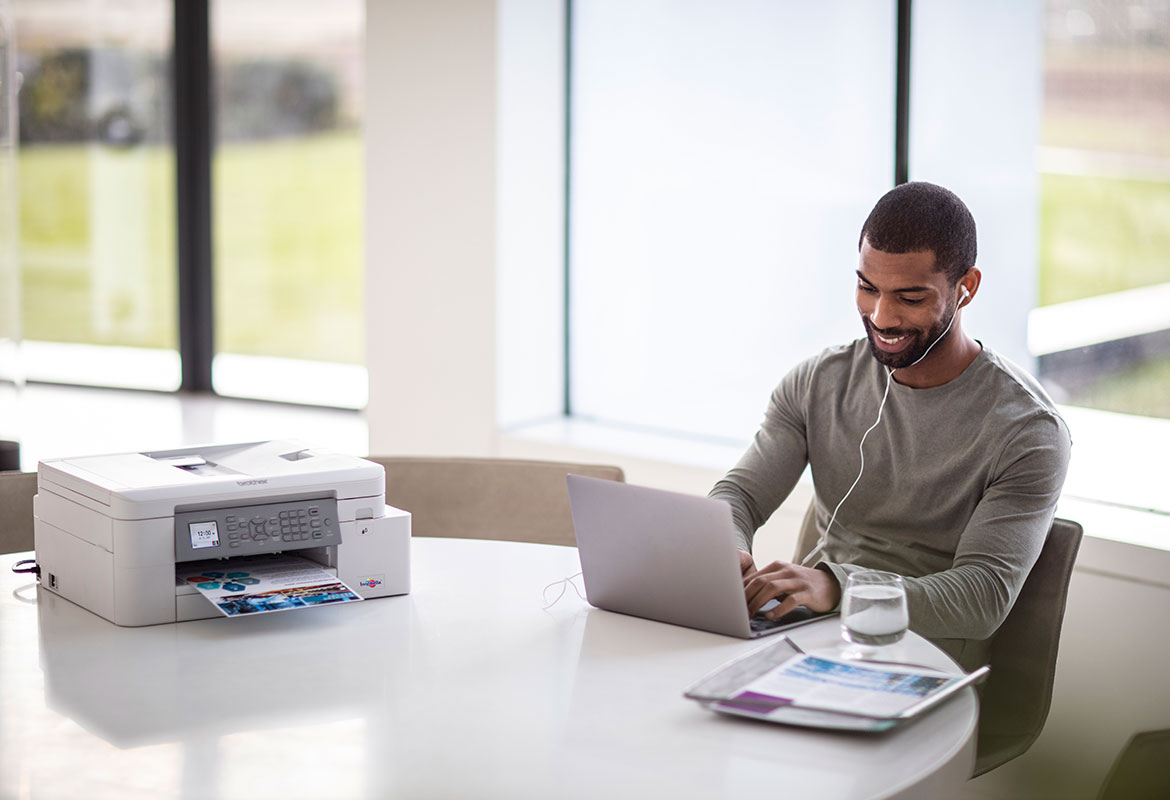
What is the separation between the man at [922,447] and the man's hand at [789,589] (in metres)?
0.01

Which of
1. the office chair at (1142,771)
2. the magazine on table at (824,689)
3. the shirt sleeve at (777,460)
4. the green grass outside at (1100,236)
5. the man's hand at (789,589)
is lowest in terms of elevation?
the office chair at (1142,771)

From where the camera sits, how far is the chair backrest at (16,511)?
2375 mm

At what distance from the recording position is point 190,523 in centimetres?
179

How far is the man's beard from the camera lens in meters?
2.13

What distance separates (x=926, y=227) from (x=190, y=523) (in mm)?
1221

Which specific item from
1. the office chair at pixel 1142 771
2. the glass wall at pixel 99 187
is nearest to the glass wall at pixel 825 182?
the office chair at pixel 1142 771

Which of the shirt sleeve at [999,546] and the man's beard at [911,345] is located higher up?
the man's beard at [911,345]

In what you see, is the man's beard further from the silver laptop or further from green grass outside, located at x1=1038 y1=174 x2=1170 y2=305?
green grass outside, located at x1=1038 y1=174 x2=1170 y2=305

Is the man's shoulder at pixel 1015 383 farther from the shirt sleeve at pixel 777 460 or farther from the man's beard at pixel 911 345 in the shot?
the shirt sleeve at pixel 777 460

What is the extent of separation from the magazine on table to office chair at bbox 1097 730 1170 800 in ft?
1.79

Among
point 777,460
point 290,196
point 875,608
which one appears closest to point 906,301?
point 777,460

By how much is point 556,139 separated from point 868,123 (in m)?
1.16

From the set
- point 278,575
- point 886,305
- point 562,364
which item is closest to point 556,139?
point 562,364

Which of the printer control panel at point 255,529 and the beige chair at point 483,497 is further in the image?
the beige chair at point 483,497
